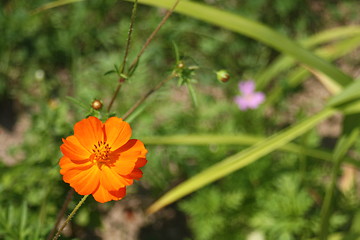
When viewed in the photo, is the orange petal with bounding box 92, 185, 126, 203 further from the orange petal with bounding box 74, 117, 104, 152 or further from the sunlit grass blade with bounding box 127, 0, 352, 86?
the sunlit grass blade with bounding box 127, 0, 352, 86

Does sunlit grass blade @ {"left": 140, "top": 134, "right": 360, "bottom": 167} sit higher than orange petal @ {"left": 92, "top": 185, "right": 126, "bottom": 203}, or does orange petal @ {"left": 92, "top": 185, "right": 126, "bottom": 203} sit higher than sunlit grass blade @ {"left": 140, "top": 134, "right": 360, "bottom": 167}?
sunlit grass blade @ {"left": 140, "top": 134, "right": 360, "bottom": 167}

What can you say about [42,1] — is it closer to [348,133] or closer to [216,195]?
[216,195]

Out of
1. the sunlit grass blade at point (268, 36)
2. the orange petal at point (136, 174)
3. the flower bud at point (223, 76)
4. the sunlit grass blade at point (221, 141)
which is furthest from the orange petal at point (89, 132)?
the sunlit grass blade at point (268, 36)

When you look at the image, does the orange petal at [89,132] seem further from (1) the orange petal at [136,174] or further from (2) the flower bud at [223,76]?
(2) the flower bud at [223,76]

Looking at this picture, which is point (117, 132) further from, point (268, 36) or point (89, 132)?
point (268, 36)

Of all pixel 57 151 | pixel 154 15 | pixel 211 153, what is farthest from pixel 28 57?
Answer: pixel 211 153

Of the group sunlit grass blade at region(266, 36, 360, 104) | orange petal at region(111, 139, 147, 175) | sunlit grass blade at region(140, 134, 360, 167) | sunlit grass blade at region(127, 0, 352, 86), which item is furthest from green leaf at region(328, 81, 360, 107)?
orange petal at region(111, 139, 147, 175)
